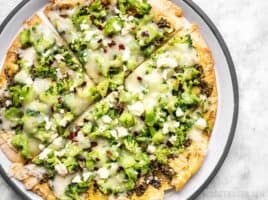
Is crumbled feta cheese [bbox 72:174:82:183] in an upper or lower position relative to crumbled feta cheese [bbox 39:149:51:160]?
lower

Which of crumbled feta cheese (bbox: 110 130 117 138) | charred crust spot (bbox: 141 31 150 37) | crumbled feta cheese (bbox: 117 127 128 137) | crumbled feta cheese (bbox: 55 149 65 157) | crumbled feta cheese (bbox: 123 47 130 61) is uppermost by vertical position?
charred crust spot (bbox: 141 31 150 37)

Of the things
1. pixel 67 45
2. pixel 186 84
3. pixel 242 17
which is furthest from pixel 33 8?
pixel 242 17

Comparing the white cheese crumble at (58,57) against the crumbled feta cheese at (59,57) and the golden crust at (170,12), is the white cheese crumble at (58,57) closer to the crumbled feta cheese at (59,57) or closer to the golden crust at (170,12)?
the crumbled feta cheese at (59,57)

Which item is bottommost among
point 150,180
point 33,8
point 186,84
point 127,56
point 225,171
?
point 225,171

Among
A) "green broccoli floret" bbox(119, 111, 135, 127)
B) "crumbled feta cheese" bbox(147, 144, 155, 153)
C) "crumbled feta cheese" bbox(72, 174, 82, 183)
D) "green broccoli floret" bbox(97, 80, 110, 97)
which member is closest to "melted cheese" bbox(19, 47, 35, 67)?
"green broccoli floret" bbox(97, 80, 110, 97)

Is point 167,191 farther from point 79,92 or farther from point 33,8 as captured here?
point 33,8

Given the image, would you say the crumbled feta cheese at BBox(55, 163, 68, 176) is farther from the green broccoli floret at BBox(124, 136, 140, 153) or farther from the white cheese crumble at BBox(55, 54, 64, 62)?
the white cheese crumble at BBox(55, 54, 64, 62)

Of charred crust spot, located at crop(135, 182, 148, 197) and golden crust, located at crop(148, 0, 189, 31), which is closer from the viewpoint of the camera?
charred crust spot, located at crop(135, 182, 148, 197)

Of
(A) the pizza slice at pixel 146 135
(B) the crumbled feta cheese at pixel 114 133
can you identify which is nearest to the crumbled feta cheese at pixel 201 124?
(A) the pizza slice at pixel 146 135
